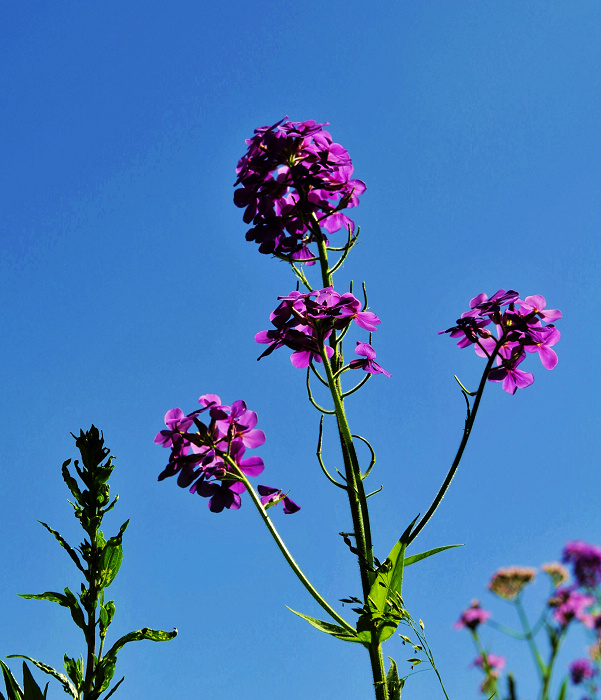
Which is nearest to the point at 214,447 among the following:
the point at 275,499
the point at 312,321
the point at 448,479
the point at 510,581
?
the point at 275,499

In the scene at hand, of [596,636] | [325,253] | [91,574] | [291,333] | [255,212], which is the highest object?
[255,212]

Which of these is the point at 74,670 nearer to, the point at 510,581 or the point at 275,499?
the point at 275,499

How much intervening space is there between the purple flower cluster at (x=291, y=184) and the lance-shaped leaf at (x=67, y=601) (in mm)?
1209

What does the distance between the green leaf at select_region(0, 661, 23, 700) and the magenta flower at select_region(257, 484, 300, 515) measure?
0.75 meters

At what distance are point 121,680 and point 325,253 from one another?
135 cm

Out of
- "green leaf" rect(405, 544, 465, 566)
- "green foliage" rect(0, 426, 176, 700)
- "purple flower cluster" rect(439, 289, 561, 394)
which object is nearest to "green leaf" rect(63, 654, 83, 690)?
"green foliage" rect(0, 426, 176, 700)

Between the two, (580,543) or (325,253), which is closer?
(580,543)

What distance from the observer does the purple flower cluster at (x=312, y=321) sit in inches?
78.1

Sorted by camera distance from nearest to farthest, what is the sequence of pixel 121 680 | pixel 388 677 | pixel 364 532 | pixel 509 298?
pixel 121 680 → pixel 388 677 → pixel 364 532 → pixel 509 298

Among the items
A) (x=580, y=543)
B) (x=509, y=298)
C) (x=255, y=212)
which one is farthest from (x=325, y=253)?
(x=580, y=543)

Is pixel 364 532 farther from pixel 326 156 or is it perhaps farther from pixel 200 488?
pixel 326 156

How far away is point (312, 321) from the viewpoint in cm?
202

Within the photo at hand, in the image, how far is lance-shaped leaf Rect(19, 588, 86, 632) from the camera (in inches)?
63.9

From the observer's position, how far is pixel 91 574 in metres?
1.67
